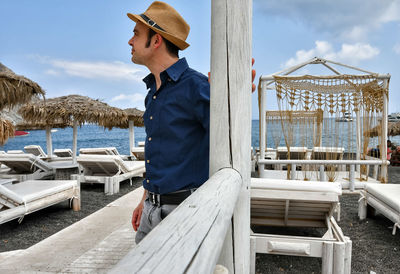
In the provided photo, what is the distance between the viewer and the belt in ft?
A: 4.20

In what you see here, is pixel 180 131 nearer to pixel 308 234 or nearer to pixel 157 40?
pixel 157 40

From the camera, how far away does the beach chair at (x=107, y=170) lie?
20.1 ft

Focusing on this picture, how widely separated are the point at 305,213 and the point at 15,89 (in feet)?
16.4

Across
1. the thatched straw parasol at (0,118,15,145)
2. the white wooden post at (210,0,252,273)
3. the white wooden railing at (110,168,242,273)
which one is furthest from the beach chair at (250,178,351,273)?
the thatched straw parasol at (0,118,15,145)

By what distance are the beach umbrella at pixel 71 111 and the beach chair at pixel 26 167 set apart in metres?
1.27

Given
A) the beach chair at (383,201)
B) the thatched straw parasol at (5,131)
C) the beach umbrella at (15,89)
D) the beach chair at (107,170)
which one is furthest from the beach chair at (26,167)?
the beach chair at (383,201)

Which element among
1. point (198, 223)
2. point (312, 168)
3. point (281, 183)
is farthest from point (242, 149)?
point (312, 168)

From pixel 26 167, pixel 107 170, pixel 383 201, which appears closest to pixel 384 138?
pixel 383 201

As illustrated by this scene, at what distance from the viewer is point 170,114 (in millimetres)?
1262

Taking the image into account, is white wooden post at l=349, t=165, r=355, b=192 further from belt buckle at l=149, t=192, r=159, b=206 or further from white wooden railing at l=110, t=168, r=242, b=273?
white wooden railing at l=110, t=168, r=242, b=273

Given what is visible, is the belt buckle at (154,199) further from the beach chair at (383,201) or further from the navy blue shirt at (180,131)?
the beach chair at (383,201)

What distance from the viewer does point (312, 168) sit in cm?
701

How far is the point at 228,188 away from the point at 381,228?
407 cm

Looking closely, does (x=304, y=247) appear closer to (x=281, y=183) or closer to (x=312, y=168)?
(x=281, y=183)
